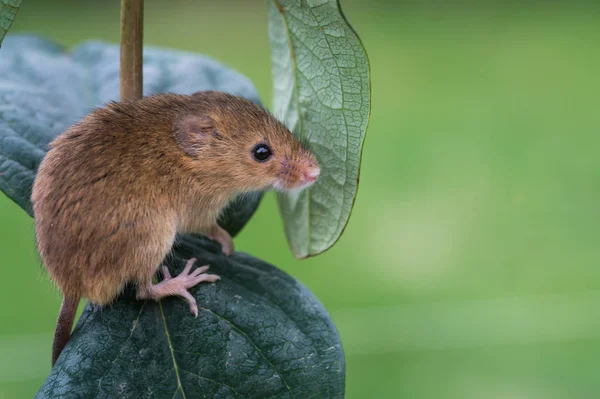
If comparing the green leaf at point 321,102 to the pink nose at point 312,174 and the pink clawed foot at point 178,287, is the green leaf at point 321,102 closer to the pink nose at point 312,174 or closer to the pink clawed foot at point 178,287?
the pink nose at point 312,174

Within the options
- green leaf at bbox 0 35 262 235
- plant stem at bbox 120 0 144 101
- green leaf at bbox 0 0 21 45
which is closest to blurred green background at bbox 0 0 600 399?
green leaf at bbox 0 35 262 235

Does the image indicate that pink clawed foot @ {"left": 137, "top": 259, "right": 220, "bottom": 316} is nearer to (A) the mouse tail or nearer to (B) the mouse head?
(A) the mouse tail

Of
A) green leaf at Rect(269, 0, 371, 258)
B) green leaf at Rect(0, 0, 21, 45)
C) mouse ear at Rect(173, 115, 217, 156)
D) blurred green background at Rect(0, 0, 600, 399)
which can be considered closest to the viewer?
green leaf at Rect(0, 0, 21, 45)

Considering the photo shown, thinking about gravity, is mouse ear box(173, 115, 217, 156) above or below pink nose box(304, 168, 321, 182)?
above

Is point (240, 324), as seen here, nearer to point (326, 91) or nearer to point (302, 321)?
point (302, 321)

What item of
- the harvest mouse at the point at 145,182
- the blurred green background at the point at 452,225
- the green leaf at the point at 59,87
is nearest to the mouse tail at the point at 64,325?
the harvest mouse at the point at 145,182

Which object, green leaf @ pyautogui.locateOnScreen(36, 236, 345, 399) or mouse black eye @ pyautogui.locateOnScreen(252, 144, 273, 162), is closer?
green leaf @ pyautogui.locateOnScreen(36, 236, 345, 399)

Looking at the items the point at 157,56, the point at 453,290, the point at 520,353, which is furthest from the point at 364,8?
the point at 157,56

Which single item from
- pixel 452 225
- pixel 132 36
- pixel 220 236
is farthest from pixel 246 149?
pixel 452 225
